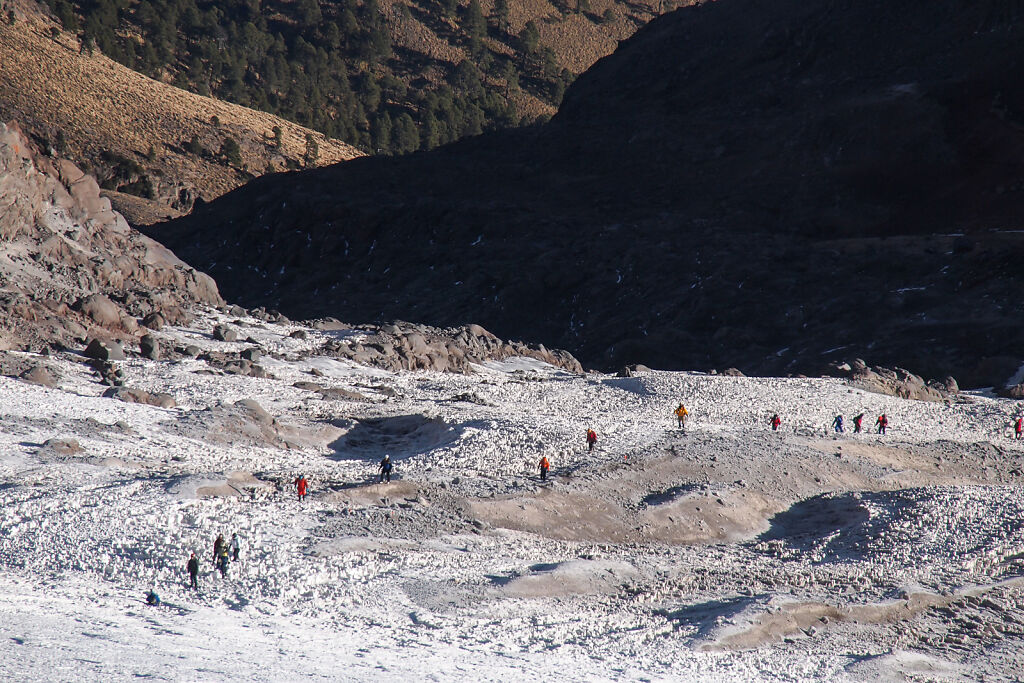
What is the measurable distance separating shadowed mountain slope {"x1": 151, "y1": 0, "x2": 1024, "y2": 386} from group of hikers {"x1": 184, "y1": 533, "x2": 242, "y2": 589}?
30207mm

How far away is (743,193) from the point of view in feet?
205

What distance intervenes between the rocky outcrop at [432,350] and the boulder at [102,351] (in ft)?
24.2

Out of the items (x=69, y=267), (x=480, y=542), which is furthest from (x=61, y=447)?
(x=69, y=267)

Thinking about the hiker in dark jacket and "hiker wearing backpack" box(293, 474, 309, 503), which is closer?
the hiker in dark jacket

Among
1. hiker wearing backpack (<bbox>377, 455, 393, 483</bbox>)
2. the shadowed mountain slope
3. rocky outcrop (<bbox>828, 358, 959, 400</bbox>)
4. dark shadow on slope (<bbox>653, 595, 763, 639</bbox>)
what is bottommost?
dark shadow on slope (<bbox>653, 595, 763, 639</bbox>)

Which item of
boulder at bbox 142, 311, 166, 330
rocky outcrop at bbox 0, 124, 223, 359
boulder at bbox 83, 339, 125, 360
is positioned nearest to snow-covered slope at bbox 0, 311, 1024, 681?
boulder at bbox 83, 339, 125, 360

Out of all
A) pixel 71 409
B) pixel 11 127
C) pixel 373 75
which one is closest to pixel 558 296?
pixel 11 127

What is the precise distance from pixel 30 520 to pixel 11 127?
80.9 ft

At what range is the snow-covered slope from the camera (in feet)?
50.4

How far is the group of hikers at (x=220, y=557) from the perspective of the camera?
54.7 ft

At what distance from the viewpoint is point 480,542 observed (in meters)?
19.8

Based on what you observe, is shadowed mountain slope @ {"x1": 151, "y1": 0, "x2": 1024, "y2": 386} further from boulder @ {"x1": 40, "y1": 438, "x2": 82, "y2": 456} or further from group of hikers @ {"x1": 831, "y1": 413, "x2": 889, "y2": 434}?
boulder @ {"x1": 40, "y1": 438, "x2": 82, "y2": 456}

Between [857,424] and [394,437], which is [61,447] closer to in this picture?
[394,437]

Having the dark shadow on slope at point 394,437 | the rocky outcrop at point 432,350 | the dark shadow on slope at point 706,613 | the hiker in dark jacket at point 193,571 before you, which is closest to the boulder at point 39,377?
the dark shadow on slope at point 394,437
